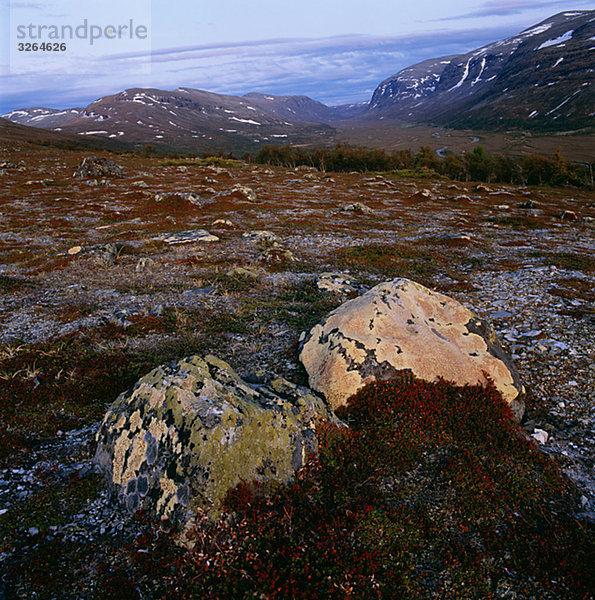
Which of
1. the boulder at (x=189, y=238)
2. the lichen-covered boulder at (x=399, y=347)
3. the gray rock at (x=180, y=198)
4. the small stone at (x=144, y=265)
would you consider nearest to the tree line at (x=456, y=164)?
the gray rock at (x=180, y=198)

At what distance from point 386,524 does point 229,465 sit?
2.54 meters

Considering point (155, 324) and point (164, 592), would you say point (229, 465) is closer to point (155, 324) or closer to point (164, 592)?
point (164, 592)

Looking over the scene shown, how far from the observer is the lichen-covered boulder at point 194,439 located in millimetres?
5145

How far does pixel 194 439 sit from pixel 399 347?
5.17 m

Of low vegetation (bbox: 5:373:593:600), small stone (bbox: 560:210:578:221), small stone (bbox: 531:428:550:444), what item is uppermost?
low vegetation (bbox: 5:373:593:600)

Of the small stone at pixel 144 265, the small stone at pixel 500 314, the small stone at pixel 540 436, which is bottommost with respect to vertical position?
the small stone at pixel 144 265

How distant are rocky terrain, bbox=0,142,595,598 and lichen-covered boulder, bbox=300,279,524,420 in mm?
973

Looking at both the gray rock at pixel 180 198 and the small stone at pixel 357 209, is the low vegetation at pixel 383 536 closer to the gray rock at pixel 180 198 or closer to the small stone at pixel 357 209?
the small stone at pixel 357 209

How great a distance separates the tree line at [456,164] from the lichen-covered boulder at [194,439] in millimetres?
105245

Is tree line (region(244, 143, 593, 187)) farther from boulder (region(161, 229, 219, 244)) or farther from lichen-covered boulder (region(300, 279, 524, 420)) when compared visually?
lichen-covered boulder (region(300, 279, 524, 420))

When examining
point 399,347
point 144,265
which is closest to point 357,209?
point 144,265

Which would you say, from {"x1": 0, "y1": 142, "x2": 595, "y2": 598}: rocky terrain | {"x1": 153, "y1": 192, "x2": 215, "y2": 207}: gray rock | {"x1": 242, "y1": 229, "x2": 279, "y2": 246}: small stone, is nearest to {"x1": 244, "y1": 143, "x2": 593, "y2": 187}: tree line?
{"x1": 0, "y1": 142, "x2": 595, "y2": 598}: rocky terrain

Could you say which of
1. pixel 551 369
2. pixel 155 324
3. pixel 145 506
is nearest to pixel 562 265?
pixel 551 369

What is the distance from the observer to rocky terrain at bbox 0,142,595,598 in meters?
5.50
